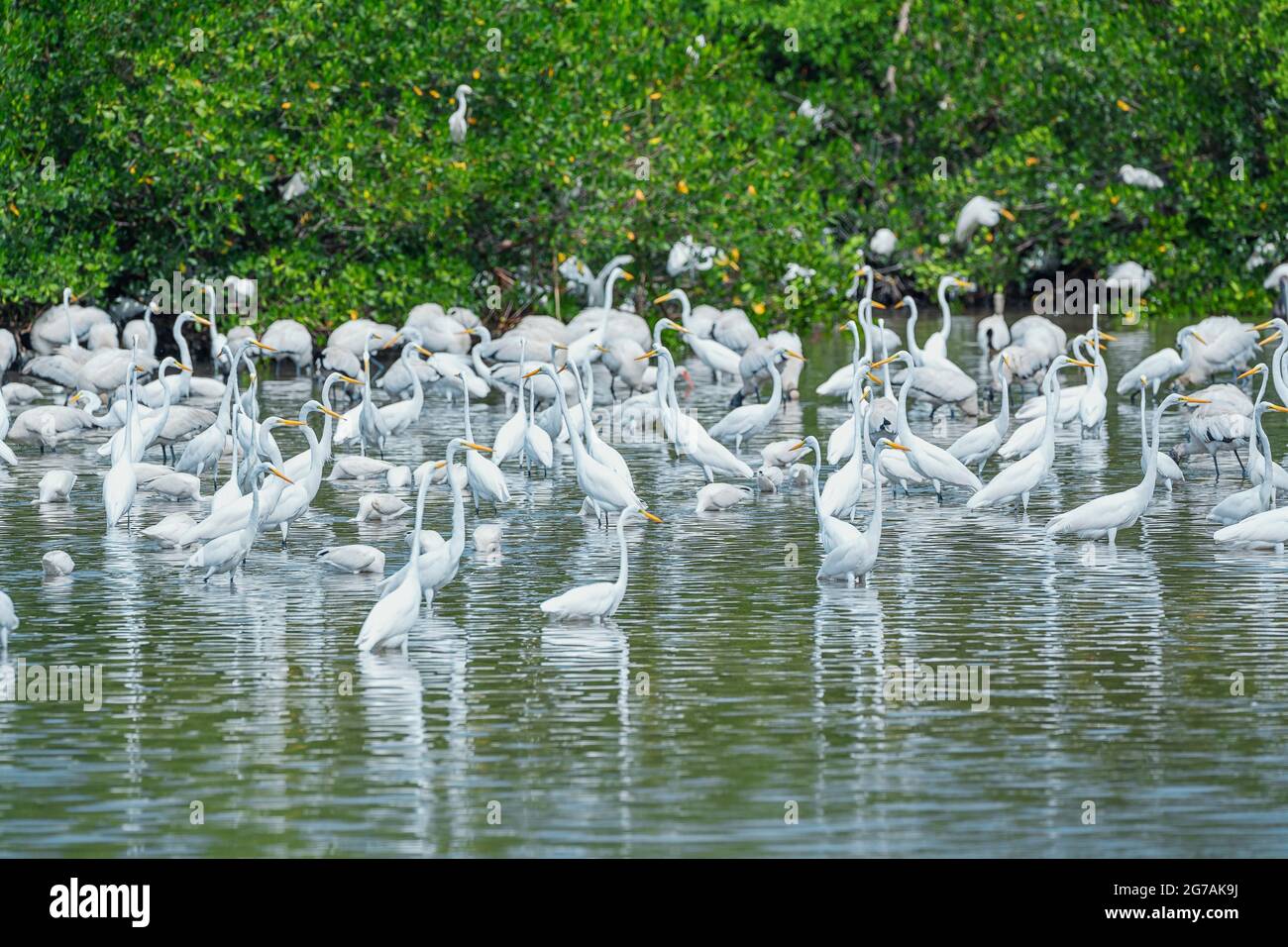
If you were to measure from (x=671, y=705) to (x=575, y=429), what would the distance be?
5520mm

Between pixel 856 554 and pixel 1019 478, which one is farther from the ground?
pixel 1019 478

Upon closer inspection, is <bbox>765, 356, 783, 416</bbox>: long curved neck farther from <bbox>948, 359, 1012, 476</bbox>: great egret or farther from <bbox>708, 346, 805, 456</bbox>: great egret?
<bbox>948, 359, 1012, 476</bbox>: great egret

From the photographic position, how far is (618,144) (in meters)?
29.1

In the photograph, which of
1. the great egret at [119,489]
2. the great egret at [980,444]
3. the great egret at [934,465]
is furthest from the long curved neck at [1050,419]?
the great egret at [119,489]

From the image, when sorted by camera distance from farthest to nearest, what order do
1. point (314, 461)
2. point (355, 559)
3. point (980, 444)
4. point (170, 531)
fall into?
point (980, 444), point (314, 461), point (170, 531), point (355, 559)

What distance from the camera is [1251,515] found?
568 inches

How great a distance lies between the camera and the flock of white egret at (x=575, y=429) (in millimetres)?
13477

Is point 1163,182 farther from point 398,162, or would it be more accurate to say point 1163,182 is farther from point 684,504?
point 684,504

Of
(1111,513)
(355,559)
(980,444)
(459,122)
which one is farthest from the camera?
(459,122)

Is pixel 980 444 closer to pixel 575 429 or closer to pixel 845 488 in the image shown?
pixel 845 488

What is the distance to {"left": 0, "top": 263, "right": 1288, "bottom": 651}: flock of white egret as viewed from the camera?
13477 millimetres

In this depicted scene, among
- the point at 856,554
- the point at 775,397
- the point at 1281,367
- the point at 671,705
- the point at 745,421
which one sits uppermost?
the point at 1281,367

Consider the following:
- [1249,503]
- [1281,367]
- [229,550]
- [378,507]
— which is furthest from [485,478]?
[1281,367]

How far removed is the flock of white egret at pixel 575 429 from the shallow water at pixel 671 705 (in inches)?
11.2
